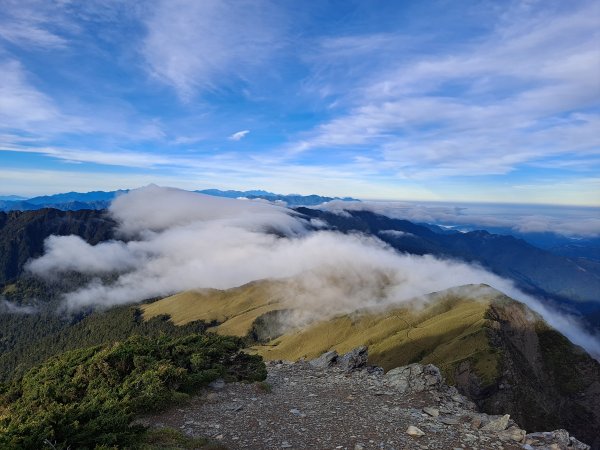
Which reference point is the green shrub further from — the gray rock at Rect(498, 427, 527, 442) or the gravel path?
the gray rock at Rect(498, 427, 527, 442)

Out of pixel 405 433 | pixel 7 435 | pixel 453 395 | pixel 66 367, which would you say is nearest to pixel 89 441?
pixel 7 435

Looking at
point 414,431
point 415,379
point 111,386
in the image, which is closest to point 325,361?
point 415,379

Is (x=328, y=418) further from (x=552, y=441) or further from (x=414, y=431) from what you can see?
(x=552, y=441)

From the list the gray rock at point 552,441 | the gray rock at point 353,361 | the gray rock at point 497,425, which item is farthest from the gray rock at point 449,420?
the gray rock at point 353,361

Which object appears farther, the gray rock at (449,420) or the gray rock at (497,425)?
the gray rock at (449,420)

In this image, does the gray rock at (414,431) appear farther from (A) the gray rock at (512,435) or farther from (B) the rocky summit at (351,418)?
(A) the gray rock at (512,435)

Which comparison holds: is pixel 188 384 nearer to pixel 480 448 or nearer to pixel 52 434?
pixel 52 434
